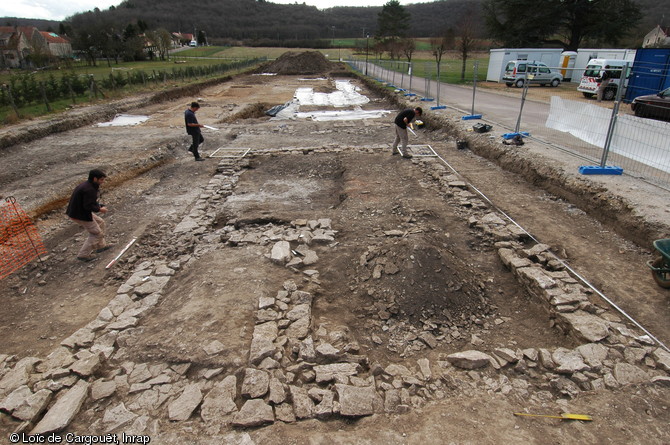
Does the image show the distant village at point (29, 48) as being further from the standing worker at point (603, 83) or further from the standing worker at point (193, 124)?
the standing worker at point (603, 83)

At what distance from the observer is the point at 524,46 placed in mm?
35250

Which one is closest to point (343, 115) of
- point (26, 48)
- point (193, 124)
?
point (193, 124)

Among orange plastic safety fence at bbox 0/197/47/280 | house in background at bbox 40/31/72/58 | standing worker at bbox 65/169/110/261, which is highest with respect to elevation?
house in background at bbox 40/31/72/58

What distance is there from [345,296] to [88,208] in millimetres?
4706

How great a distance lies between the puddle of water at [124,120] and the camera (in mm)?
16955

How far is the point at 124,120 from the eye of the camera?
17.9 metres

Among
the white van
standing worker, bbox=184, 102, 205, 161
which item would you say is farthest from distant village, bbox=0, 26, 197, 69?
the white van

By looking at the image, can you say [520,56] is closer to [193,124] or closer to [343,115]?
[343,115]

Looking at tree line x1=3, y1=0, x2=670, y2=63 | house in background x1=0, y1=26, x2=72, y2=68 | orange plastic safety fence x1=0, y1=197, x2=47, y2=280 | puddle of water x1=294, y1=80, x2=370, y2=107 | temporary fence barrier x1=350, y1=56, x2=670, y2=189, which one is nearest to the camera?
orange plastic safety fence x1=0, y1=197, x2=47, y2=280

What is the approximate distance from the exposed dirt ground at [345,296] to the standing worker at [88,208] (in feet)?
1.01

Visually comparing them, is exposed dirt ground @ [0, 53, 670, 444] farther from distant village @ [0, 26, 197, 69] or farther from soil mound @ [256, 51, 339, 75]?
distant village @ [0, 26, 197, 69]

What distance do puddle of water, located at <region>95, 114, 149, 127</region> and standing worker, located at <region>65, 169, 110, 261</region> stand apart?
12.2 meters

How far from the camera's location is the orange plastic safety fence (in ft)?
21.3

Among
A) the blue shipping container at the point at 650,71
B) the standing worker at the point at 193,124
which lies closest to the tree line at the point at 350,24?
the blue shipping container at the point at 650,71
